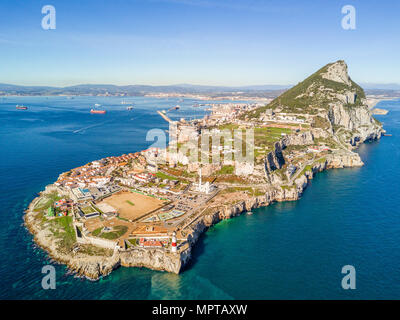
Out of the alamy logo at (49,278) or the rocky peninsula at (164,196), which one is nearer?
the alamy logo at (49,278)

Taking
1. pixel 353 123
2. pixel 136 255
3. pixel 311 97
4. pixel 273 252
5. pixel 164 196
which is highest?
pixel 311 97

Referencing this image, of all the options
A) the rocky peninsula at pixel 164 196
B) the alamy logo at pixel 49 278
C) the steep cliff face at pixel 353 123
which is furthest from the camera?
the steep cliff face at pixel 353 123

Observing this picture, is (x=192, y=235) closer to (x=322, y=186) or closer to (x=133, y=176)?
(x=133, y=176)

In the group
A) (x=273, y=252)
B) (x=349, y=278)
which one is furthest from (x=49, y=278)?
(x=349, y=278)

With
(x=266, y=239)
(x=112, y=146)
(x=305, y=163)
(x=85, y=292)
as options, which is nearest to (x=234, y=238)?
(x=266, y=239)

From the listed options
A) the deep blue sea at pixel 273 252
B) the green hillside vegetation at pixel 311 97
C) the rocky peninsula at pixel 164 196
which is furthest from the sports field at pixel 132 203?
the green hillside vegetation at pixel 311 97

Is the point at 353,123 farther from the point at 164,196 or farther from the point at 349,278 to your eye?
the point at 349,278

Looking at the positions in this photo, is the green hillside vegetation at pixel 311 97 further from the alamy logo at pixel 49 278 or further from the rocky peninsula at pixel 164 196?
the alamy logo at pixel 49 278
